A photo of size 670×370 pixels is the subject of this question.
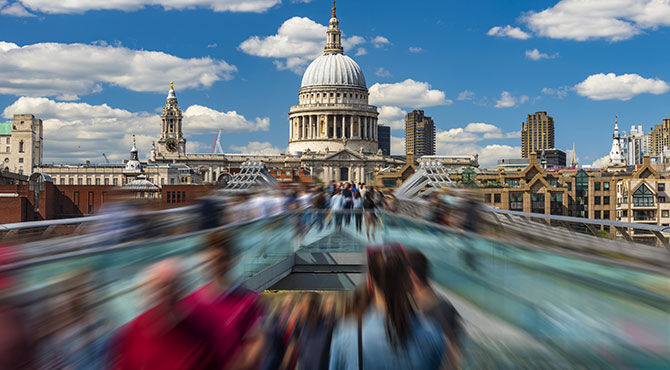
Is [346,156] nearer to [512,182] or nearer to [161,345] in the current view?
[512,182]

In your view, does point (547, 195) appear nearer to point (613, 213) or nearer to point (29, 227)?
point (613, 213)

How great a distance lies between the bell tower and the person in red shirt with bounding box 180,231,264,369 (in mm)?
134924

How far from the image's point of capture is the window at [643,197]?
63.9m

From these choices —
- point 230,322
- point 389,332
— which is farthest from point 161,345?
point 389,332

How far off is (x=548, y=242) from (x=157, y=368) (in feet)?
13.8

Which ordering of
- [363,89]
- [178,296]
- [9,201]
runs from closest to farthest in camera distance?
1. [178,296]
2. [9,201]
3. [363,89]

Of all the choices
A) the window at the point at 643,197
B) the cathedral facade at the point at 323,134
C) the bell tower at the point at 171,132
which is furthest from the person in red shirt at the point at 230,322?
the bell tower at the point at 171,132

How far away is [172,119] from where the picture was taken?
14250 cm

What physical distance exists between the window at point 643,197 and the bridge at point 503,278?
62.4 m

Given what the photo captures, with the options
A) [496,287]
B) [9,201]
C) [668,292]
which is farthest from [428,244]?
[9,201]

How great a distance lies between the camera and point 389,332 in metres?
4.18

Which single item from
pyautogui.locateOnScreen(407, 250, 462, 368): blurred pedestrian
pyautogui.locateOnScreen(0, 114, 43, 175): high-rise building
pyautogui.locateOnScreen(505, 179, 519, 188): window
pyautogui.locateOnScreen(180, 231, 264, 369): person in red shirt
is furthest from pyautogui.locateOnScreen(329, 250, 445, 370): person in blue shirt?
pyautogui.locateOnScreen(0, 114, 43, 175): high-rise building

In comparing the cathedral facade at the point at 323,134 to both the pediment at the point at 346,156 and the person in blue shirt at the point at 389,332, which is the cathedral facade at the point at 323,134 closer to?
the pediment at the point at 346,156

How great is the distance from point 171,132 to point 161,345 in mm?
142348
